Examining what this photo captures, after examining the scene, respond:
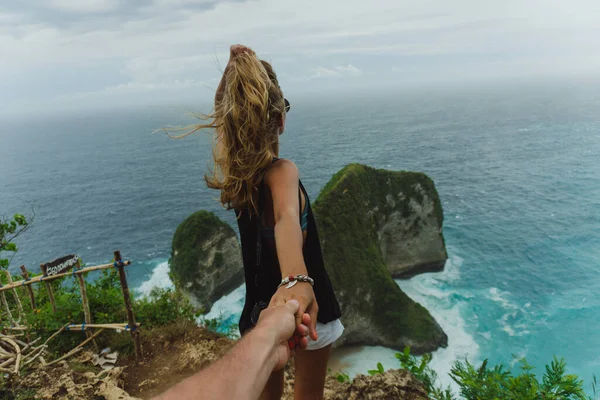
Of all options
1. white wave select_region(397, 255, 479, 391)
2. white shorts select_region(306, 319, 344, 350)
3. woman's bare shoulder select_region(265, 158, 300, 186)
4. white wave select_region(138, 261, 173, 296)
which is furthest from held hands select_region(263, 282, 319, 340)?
white wave select_region(138, 261, 173, 296)

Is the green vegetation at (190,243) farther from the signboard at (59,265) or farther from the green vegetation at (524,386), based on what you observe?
the green vegetation at (524,386)

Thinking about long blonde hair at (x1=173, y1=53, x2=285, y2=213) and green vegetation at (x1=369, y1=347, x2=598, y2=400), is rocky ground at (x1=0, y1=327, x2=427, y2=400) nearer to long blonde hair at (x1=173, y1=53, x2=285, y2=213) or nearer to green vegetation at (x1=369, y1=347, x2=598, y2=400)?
green vegetation at (x1=369, y1=347, x2=598, y2=400)

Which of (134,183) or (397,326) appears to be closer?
(397,326)

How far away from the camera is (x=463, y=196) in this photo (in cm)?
5738

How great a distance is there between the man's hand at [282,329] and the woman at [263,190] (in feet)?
0.15

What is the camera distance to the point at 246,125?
A: 7.79 ft

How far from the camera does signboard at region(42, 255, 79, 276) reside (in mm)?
8023

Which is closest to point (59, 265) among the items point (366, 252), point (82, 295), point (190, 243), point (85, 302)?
point (82, 295)

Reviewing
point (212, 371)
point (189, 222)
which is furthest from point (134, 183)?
point (212, 371)

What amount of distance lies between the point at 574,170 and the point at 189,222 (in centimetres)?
6911

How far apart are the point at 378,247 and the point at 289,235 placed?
32750mm

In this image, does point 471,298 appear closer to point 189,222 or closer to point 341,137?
point 189,222

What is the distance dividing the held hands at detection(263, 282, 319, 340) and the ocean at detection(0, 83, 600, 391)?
1663 mm

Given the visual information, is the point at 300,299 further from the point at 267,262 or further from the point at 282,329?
the point at 267,262
